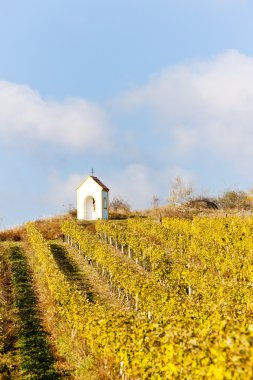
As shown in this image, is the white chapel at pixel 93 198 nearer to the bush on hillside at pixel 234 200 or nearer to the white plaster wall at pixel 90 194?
the white plaster wall at pixel 90 194

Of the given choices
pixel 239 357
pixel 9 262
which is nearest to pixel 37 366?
pixel 239 357

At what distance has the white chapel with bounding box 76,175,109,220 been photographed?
174 feet

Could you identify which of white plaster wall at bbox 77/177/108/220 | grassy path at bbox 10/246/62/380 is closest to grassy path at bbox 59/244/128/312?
grassy path at bbox 10/246/62/380

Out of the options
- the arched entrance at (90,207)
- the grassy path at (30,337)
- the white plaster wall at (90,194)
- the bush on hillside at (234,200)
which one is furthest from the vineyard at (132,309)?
the bush on hillside at (234,200)

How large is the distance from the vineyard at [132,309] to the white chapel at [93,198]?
33.7 feet

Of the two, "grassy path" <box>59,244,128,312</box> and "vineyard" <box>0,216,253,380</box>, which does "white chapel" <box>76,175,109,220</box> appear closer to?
"vineyard" <box>0,216,253,380</box>

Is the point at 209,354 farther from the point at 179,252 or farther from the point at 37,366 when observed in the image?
the point at 179,252

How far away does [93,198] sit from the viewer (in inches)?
2183

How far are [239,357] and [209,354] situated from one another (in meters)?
1.06

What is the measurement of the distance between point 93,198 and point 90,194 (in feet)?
5.95

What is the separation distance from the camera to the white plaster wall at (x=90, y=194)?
5294 centimetres

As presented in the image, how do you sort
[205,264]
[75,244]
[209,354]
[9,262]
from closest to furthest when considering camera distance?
[209,354], [205,264], [9,262], [75,244]

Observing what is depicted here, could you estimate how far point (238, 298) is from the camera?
62.6 feet

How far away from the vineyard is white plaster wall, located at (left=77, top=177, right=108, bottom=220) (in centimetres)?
1010
